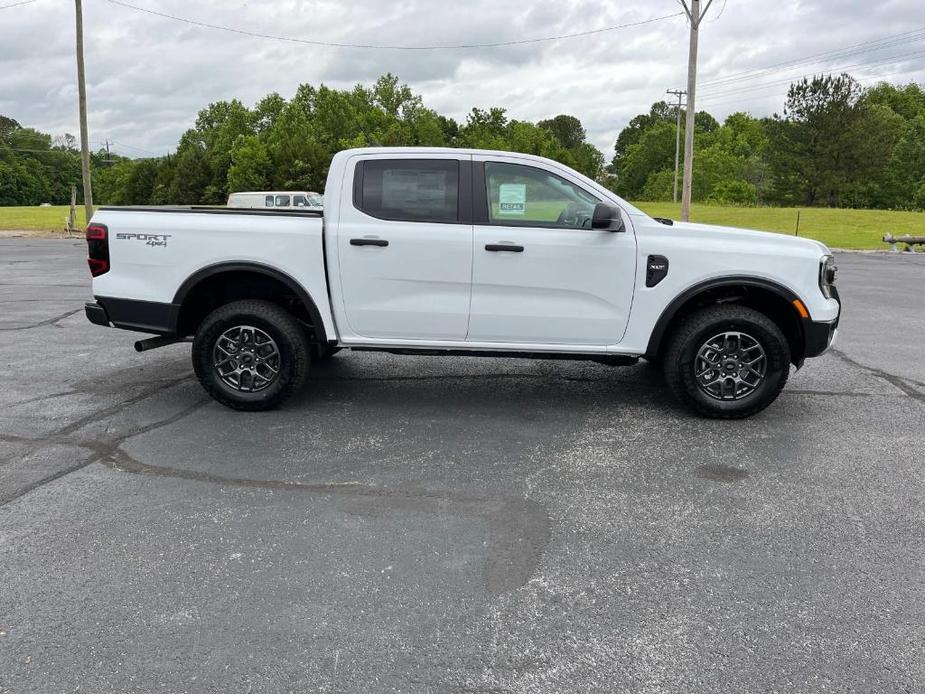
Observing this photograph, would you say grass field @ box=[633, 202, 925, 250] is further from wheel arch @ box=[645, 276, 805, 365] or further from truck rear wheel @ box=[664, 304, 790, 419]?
truck rear wheel @ box=[664, 304, 790, 419]

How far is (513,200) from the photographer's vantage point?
5.36 meters

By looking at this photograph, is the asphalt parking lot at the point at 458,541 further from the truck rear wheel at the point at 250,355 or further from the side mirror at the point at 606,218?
the side mirror at the point at 606,218

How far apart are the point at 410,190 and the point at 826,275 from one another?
122 inches

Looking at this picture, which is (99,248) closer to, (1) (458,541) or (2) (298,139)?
(1) (458,541)

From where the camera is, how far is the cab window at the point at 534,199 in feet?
17.5

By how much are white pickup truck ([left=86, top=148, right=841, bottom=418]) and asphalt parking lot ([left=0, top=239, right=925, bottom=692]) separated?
20.3 inches

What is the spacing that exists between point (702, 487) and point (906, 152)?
3372 inches

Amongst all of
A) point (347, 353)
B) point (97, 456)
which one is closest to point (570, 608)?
point (97, 456)

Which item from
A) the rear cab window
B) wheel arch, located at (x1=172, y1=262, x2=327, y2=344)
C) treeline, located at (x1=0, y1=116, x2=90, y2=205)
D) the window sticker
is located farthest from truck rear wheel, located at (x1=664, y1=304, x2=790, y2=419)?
treeline, located at (x1=0, y1=116, x2=90, y2=205)

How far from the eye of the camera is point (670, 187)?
100062mm

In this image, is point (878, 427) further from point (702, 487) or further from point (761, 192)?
point (761, 192)

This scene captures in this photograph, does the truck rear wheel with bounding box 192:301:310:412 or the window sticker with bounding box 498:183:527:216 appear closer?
the window sticker with bounding box 498:183:527:216

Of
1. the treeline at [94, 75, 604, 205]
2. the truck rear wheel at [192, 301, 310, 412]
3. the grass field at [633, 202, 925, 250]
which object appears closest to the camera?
the truck rear wheel at [192, 301, 310, 412]

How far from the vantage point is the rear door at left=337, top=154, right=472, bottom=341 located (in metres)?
5.30
